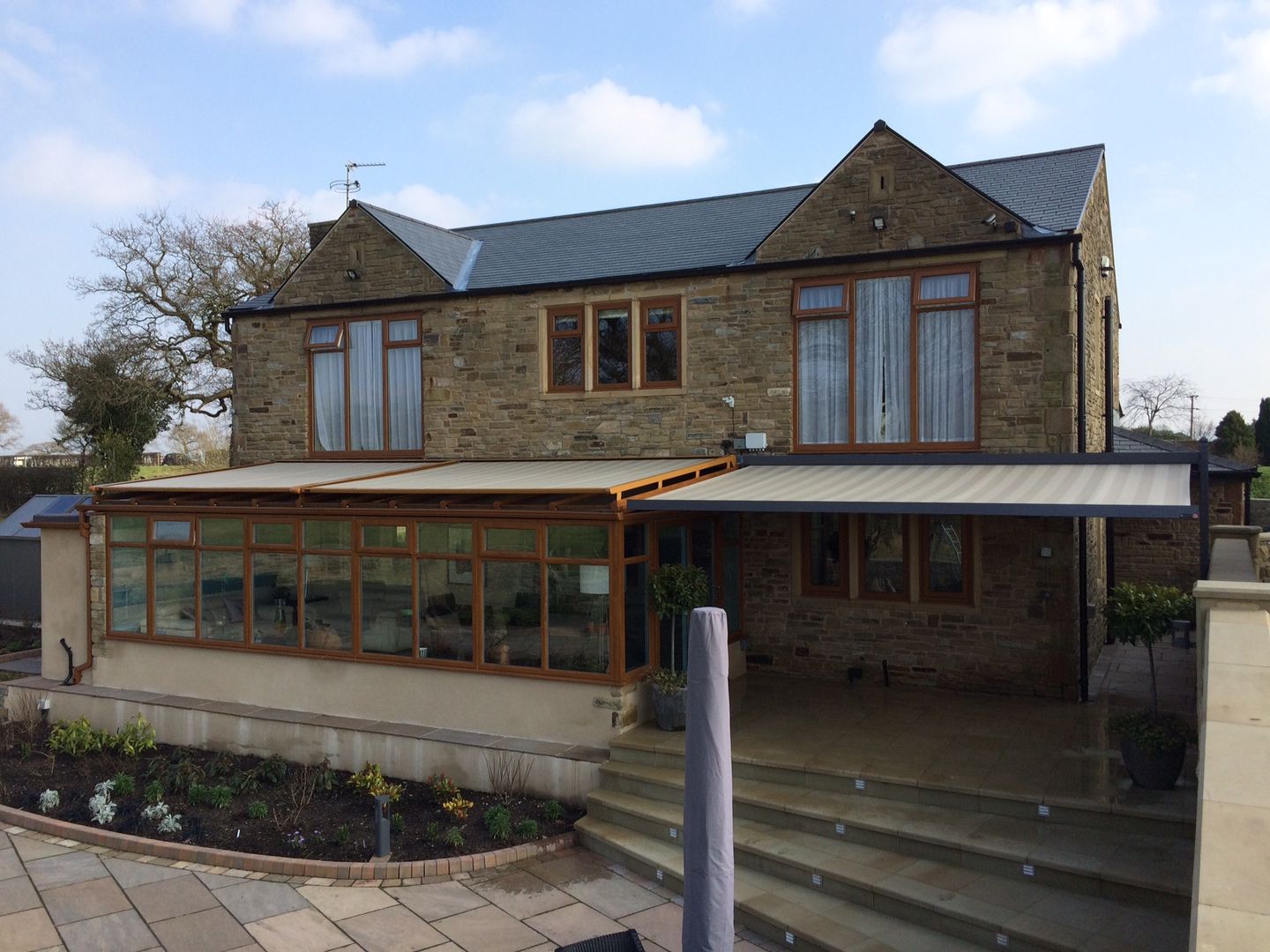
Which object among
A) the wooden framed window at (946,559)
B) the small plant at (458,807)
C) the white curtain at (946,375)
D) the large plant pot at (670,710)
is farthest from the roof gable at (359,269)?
the small plant at (458,807)

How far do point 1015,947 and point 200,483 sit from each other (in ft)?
45.9

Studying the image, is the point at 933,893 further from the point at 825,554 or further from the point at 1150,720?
the point at 825,554

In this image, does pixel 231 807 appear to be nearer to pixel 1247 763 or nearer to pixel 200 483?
pixel 200 483

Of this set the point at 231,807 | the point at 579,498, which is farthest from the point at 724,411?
the point at 231,807

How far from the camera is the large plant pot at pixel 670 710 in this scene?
39.9ft

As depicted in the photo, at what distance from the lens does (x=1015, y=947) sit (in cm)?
756

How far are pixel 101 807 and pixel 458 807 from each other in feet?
14.5

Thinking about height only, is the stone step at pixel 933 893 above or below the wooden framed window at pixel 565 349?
below

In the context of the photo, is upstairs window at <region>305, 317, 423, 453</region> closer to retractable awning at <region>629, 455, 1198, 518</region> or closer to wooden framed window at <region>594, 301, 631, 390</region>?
wooden framed window at <region>594, 301, 631, 390</region>

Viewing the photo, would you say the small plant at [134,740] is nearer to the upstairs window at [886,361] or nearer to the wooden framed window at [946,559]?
the upstairs window at [886,361]

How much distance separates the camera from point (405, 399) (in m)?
18.3

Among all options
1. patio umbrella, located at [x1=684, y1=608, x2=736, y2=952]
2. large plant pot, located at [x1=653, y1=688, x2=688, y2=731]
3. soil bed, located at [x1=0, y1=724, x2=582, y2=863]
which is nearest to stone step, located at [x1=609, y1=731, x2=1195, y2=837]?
large plant pot, located at [x1=653, y1=688, x2=688, y2=731]

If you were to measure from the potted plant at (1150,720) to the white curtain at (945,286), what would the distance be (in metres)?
5.37

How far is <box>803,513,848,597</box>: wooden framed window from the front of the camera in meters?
15.0
